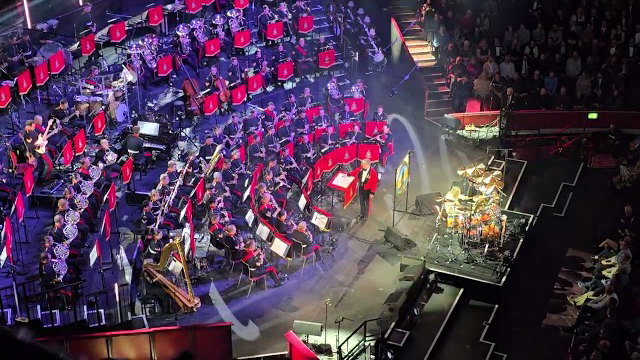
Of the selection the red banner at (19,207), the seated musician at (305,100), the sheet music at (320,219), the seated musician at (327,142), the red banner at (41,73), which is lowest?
the sheet music at (320,219)

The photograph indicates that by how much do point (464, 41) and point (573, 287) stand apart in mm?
10490

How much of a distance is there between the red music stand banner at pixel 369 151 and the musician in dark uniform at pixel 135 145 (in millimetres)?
5901

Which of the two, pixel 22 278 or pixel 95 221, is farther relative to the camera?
pixel 95 221

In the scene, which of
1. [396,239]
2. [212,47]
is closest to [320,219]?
[396,239]

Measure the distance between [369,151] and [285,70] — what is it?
386cm

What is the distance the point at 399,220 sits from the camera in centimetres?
2142

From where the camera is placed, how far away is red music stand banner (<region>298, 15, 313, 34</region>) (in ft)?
85.8

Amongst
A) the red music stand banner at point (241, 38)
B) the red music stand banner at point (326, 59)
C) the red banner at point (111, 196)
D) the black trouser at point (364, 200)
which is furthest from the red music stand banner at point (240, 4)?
the red banner at point (111, 196)

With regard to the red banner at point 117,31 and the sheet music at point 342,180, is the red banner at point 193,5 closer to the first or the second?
the red banner at point 117,31

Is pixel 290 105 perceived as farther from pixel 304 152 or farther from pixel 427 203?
pixel 427 203

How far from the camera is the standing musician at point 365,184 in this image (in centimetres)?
2095

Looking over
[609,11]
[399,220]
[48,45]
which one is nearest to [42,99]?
[48,45]

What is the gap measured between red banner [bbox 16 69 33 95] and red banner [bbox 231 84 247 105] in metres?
5.44

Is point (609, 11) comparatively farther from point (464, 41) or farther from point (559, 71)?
point (464, 41)
